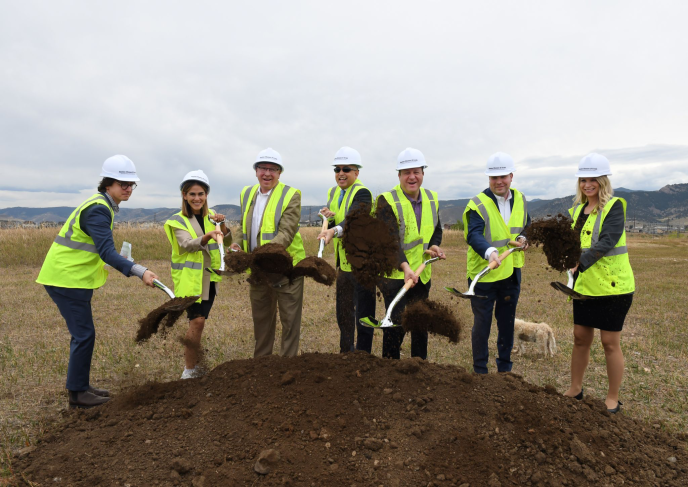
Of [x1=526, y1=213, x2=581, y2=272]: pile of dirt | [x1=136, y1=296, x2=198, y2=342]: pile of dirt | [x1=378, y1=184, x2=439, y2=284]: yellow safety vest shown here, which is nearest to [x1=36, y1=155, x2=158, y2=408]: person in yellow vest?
[x1=136, y1=296, x2=198, y2=342]: pile of dirt

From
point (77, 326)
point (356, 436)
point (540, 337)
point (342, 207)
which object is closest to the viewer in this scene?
point (356, 436)

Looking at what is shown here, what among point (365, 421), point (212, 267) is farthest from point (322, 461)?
point (212, 267)

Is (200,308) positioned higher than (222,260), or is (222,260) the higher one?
(222,260)

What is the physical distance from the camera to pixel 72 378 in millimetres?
3975

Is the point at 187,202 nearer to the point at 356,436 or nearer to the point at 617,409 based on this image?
the point at 356,436

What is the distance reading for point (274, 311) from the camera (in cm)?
461

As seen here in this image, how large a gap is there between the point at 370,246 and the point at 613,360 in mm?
2437

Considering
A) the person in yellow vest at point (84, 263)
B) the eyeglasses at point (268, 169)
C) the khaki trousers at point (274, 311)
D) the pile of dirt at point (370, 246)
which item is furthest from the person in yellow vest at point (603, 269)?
the person in yellow vest at point (84, 263)

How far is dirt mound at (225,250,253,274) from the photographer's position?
3816 mm

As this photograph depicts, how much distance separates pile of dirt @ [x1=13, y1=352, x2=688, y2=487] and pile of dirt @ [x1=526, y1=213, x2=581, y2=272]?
45.2 inches

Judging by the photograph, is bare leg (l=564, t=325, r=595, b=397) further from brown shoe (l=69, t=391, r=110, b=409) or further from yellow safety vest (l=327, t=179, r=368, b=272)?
brown shoe (l=69, t=391, r=110, b=409)

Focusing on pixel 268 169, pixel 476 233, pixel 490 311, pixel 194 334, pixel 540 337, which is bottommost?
pixel 540 337

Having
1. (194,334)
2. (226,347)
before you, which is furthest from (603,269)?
(226,347)

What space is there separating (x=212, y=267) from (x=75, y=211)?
1296 millimetres
